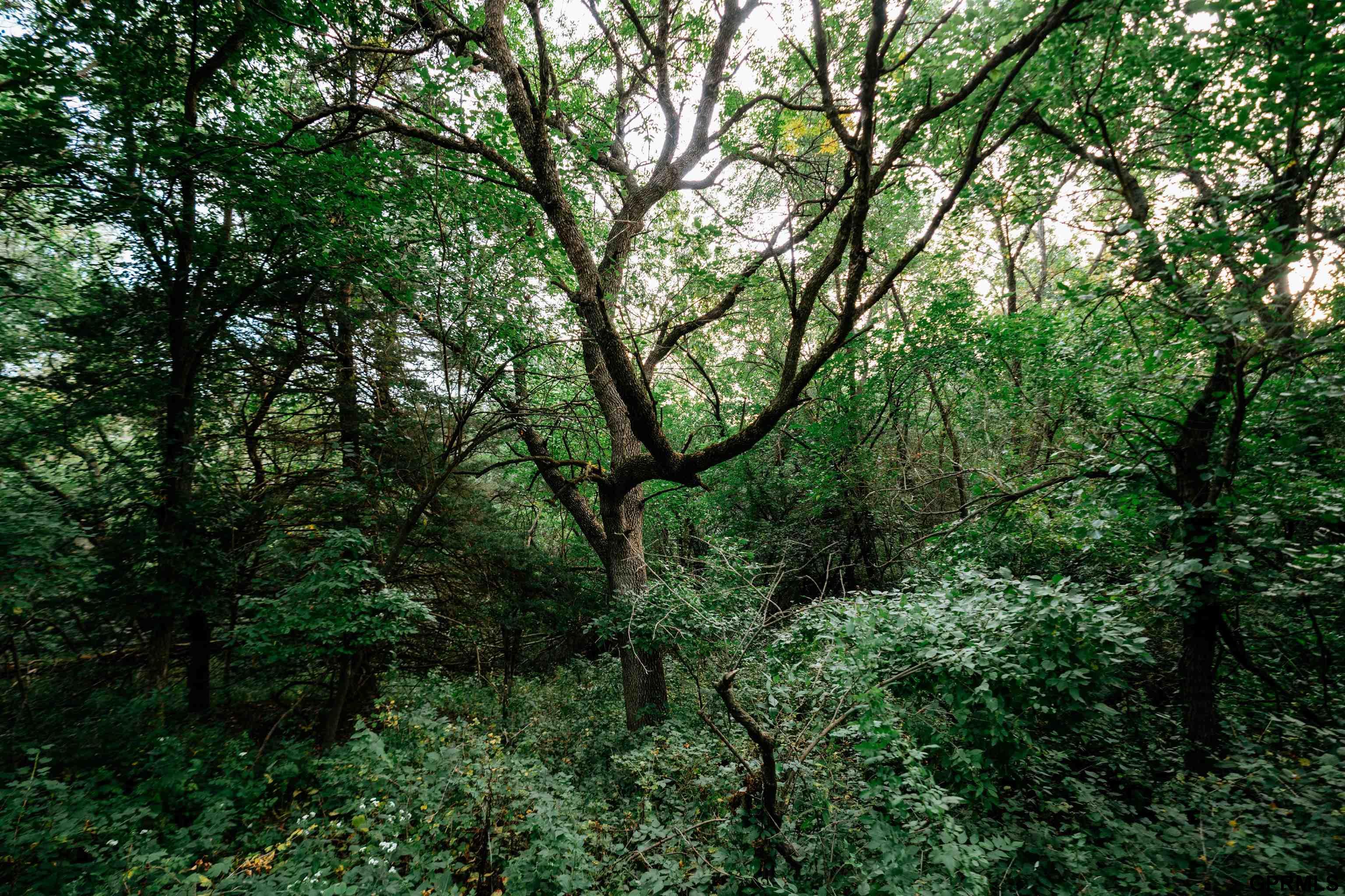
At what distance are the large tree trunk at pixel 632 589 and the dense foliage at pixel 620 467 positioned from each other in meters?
0.07

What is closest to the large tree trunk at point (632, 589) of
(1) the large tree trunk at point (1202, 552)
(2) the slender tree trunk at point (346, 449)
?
(2) the slender tree trunk at point (346, 449)

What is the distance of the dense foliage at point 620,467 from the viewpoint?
300cm

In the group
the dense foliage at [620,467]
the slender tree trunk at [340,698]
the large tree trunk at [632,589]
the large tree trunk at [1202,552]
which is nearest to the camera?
the dense foliage at [620,467]

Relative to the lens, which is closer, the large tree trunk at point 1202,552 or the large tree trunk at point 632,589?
the large tree trunk at point 1202,552

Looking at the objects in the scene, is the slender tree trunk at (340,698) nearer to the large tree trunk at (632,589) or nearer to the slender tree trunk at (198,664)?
the slender tree trunk at (198,664)

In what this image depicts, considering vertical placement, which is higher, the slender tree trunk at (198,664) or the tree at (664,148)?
the tree at (664,148)

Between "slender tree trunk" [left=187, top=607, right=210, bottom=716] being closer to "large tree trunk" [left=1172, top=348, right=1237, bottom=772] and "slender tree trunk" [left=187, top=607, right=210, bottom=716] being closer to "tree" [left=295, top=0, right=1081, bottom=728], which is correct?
"tree" [left=295, top=0, right=1081, bottom=728]

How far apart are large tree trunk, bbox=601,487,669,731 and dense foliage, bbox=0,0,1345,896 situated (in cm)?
7

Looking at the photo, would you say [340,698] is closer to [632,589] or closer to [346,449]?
[346,449]

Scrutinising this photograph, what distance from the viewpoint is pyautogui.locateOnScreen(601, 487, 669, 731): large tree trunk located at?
6.11 meters

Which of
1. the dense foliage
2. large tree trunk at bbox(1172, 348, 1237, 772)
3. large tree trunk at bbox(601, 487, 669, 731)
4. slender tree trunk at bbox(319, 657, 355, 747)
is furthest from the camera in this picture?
large tree trunk at bbox(601, 487, 669, 731)

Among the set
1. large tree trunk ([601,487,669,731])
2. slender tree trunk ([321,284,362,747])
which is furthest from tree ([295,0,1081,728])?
slender tree trunk ([321,284,362,747])

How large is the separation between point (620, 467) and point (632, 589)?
1.67 metres

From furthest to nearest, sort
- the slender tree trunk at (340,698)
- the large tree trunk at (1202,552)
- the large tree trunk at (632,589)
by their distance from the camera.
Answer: the large tree trunk at (632,589) → the slender tree trunk at (340,698) → the large tree trunk at (1202,552)
